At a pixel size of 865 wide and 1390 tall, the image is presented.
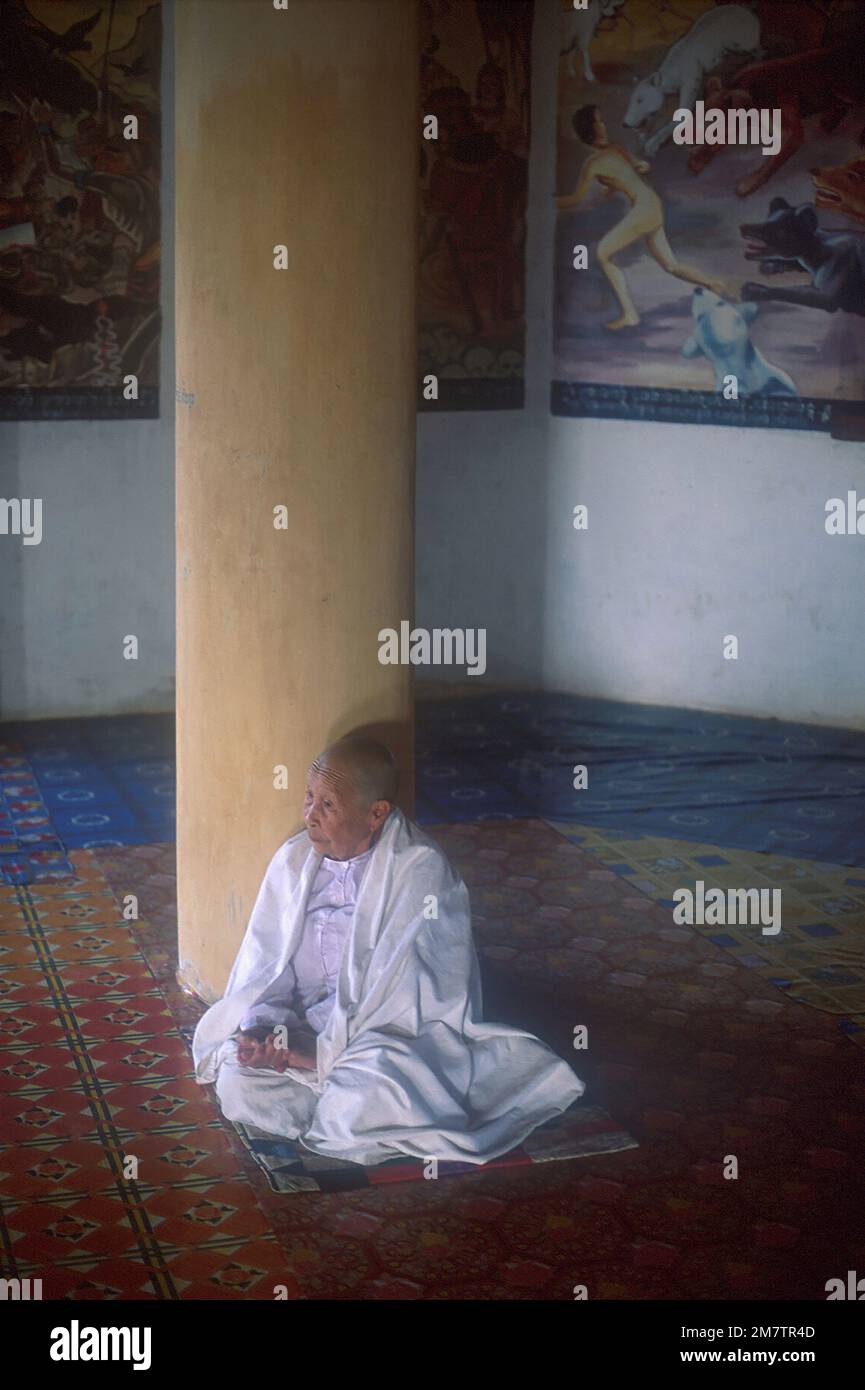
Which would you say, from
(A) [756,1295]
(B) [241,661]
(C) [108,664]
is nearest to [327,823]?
(B) [241,661]

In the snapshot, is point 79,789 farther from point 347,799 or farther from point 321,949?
point 347,799

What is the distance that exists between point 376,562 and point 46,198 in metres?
4.47

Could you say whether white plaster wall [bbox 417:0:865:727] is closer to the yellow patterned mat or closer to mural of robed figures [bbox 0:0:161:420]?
mural of robed figures [bbox 0:0:161:420]

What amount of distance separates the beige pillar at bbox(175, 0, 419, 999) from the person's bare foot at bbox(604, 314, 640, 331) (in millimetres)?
4440

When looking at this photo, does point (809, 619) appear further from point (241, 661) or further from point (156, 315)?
point (241, 661)

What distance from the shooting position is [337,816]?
17.2 ft

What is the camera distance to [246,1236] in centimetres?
464

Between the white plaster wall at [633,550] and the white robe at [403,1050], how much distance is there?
494cm

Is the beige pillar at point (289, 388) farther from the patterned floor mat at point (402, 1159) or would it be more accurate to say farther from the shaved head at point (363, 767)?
the patterned floor mat at point (402, 1159)

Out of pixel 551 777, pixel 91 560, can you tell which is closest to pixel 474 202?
pixel 91 560

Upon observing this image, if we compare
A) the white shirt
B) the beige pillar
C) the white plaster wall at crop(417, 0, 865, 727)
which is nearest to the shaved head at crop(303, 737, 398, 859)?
the white shirt

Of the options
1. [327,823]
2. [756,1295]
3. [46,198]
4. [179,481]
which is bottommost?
[756,1295]

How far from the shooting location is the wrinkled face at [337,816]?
17.3 feet

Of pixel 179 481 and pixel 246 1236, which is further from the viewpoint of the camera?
pixel 179 481
